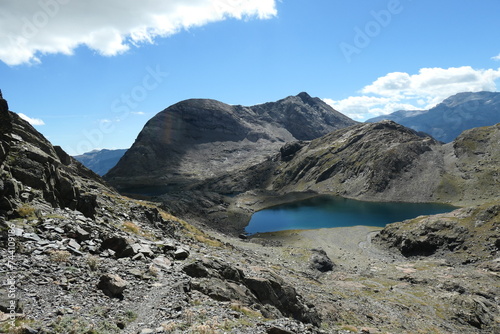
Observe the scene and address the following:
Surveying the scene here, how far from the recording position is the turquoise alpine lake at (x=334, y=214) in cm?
14200

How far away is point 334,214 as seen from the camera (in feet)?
527

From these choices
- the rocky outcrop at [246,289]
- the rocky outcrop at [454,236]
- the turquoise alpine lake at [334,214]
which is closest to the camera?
the rocky outcrop at [246,289]

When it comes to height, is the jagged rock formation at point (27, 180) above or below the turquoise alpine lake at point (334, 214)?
below

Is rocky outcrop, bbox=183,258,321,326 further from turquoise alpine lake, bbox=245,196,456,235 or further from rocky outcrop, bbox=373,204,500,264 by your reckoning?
turquoise alpine lake, bbox=245,196,456,235

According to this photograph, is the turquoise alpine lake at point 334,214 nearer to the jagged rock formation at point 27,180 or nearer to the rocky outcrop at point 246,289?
the rocky outcrop at point 246,289

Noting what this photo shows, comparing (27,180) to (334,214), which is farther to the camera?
(334,214)

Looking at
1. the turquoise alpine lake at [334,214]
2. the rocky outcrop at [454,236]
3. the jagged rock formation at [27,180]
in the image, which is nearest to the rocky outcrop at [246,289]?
the jagged rock formation at [27,180]

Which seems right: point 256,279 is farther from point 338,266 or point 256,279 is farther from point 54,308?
point 338,266

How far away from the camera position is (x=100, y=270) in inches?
663

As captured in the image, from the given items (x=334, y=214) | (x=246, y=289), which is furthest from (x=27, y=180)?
(x=334, y=214)

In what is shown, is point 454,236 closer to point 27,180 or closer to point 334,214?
point 334,214

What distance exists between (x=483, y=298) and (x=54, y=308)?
56.2 m

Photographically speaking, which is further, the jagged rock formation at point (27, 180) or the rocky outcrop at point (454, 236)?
the rocky outcrop at point (454, 236)

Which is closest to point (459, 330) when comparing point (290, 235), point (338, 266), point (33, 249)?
point (338, 266)
